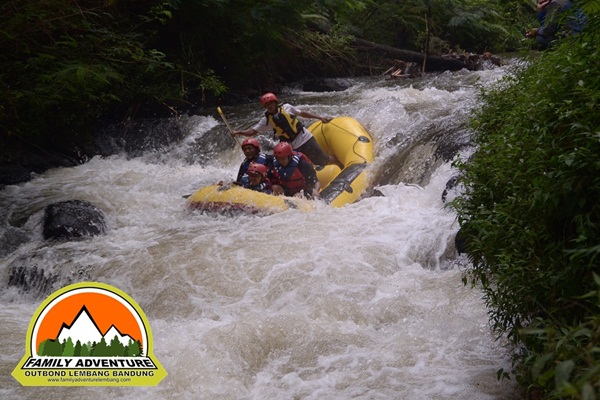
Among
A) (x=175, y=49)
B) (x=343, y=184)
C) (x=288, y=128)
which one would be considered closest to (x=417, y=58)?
(x=175, y=49)

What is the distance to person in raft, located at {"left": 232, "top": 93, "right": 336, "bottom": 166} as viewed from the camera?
7.65 meters

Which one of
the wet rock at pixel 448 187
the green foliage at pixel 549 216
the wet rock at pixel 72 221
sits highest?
the green foliage at pixel 549 216

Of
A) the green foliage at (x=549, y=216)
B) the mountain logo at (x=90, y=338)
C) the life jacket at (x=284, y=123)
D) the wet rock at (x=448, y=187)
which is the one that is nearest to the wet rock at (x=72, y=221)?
the life jacket at (x=284, y=123)

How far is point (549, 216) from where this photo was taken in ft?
8.05

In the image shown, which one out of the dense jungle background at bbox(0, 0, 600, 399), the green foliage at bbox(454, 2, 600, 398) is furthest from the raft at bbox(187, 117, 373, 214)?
the green foliage at bbox(454, 2, 600, 398)

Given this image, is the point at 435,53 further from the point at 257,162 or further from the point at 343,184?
the point at 257,162

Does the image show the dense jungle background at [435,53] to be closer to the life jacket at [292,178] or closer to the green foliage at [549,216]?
the green foliage at [549,216]

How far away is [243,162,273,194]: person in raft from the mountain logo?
149 inches

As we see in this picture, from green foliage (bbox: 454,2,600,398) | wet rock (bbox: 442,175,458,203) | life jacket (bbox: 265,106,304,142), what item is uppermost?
green foliage (bbox: 454,2,600,398)

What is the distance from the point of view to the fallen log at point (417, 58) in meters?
13.8

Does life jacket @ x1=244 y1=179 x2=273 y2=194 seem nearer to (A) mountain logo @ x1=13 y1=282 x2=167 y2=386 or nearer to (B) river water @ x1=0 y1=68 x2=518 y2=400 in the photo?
(B) river water @ x1=0 y1=68 x2=518 y2=400

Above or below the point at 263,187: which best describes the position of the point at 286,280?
below

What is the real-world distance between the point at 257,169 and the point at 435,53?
9577mm

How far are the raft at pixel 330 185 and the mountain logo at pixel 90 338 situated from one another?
3.40 meters
